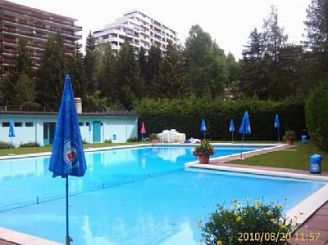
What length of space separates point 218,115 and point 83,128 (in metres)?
11.1

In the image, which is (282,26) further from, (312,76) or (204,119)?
(204,119)

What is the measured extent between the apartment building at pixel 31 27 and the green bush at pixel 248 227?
2718 inches

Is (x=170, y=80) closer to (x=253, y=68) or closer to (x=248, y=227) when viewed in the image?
(x=253, y=68)

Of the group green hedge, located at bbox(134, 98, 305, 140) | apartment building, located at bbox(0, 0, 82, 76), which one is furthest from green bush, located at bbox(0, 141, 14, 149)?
apartment building, located at bbox(0, 0, 82, 76)

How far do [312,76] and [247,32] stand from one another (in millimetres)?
17026

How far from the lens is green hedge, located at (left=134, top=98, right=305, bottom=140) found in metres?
30.0

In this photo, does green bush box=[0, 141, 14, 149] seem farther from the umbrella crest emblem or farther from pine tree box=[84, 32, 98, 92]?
the umbrella crest emblem

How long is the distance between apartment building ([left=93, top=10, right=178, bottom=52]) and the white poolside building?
63.0 meters

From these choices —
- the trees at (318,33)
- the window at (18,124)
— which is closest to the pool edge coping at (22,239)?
the window at (18,124)

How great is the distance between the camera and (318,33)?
3158 cm

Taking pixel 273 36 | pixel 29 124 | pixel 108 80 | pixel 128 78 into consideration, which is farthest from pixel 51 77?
pixel 273 36

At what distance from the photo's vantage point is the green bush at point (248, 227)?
3938 mm

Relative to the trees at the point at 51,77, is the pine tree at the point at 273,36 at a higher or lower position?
higher

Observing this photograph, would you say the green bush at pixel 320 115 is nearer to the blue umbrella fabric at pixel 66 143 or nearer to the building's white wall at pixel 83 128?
the blue umbrella fabric at pixel 66 143
